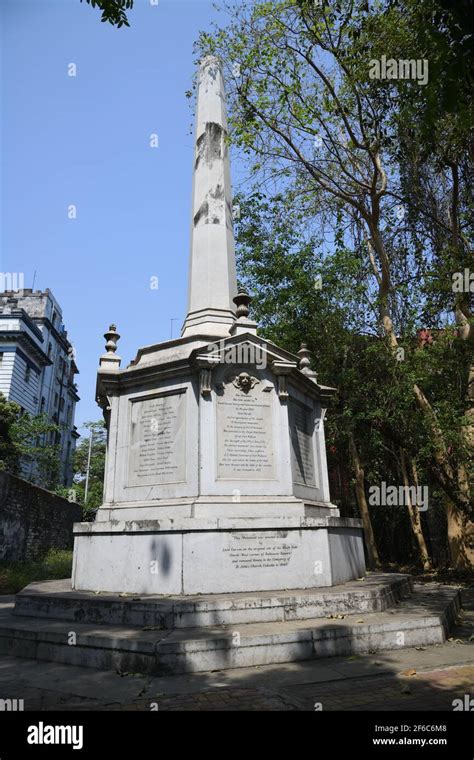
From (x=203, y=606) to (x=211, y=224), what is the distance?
6714 millimetres

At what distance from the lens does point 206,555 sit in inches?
257

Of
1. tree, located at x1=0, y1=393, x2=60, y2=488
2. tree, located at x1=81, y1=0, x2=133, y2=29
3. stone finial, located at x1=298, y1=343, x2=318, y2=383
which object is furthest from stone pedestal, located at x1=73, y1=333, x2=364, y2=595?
tree, located at x1=0, y1=393, x2=60, y2=488

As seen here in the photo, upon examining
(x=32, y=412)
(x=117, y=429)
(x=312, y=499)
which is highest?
(x=32, y=412)

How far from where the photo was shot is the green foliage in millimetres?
13648

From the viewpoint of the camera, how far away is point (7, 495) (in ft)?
60.2

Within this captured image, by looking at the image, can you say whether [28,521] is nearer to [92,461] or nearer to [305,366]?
[305,366]

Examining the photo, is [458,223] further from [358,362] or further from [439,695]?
[439,695]

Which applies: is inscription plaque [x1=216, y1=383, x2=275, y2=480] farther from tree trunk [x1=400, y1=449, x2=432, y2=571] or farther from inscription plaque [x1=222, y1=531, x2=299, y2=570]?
tree trunk [x1=400, y1=449, x2=432, y2=571]

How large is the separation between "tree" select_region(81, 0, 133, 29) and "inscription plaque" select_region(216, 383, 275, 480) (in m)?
4.63

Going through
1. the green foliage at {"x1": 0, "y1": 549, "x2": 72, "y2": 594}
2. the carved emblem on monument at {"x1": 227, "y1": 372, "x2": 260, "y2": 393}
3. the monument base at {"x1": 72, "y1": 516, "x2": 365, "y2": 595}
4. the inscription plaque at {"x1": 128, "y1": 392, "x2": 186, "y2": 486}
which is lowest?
the green foliage at {"x1": 0, "y1": 549, "x2": 72, "y2": 594}

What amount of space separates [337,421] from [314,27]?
11612 mm

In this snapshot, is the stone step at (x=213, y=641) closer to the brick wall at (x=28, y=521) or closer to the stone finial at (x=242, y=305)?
the stone finial at (x=242, y=305)

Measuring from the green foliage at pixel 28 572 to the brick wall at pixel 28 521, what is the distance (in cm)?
125
